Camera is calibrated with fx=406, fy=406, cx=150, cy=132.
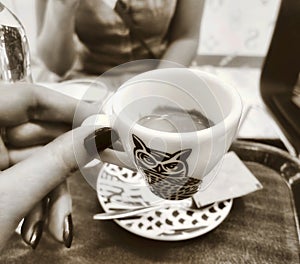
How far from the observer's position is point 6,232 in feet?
1.06

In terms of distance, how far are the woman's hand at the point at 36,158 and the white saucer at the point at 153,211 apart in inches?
2.3

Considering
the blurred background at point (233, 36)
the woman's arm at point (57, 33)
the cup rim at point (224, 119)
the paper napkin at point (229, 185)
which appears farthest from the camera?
the blurred background at point (233, 36)

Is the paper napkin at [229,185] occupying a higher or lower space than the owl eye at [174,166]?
lower

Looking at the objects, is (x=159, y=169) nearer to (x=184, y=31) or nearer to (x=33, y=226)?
(x=33, y=226)

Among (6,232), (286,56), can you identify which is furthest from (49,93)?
(286,56)

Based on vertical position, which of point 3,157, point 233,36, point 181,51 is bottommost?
point 233,36

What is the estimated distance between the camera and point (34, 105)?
0.40 m

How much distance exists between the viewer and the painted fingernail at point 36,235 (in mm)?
375

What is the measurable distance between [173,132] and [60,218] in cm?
13

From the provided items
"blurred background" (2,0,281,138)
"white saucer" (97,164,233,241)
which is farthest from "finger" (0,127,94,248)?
"blurred background" (2,0,281,138)

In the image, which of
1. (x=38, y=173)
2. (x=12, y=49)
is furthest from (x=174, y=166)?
(x=12, y=49)

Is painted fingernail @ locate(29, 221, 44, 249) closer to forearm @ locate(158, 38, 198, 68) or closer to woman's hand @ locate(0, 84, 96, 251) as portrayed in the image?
woman's hand @ locate(0, 84, 96, 251)

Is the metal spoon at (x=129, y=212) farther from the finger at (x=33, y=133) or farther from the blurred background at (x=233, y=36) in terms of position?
the blurred background at (x=233, y=36)

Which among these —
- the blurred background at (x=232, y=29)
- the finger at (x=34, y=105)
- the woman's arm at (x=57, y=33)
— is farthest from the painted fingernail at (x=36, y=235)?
the blurred background at (x=232, y=29)
